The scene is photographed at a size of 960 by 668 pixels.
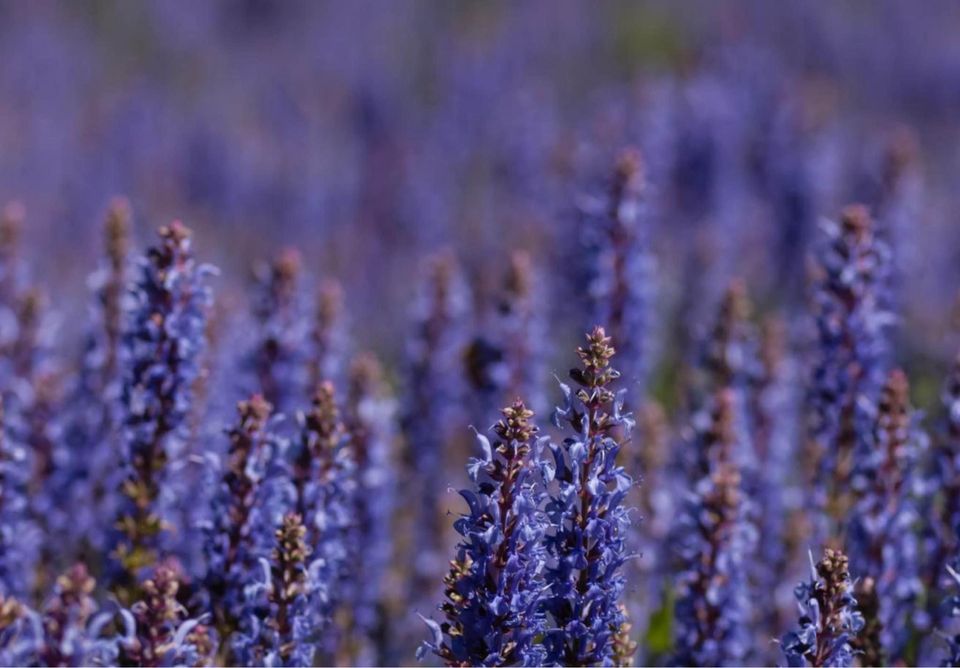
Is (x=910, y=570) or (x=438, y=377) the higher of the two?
(x=438, y=377)

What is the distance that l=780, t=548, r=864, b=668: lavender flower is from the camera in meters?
5.10

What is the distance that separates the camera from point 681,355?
14.4 metres

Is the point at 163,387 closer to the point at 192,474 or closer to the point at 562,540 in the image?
the point at 192,474

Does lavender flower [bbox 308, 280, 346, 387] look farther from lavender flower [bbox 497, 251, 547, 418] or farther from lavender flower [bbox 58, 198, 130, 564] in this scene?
lavender flower [bbox 497, 251, 547, 418]

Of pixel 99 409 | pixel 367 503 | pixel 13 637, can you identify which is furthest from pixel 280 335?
pixel 13 637

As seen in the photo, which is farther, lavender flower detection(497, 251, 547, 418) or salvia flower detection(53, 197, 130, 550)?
lavender flower detection(497, 251, 547, 418)

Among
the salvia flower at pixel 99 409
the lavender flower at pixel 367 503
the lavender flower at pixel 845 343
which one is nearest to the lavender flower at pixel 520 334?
the lavender flower at pixel 367 503

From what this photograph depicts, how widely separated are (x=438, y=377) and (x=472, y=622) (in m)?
5.63

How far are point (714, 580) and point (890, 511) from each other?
1.16 m

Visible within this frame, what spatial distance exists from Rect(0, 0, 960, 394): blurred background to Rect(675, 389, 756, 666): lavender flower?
4.62 m

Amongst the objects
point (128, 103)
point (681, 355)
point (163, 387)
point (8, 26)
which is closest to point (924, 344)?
point (681, 355)

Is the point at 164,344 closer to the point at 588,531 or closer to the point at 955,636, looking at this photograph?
the point at 588,531

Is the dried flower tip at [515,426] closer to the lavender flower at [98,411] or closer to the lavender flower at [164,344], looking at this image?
the lavender flower at [164,344]

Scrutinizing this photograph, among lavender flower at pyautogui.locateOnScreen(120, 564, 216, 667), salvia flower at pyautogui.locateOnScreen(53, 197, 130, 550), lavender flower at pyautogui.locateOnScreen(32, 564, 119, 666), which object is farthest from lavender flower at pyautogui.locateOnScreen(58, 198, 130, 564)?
lavender flower at pyautogui.locateOnScreen(120, 564, 216, 667)
